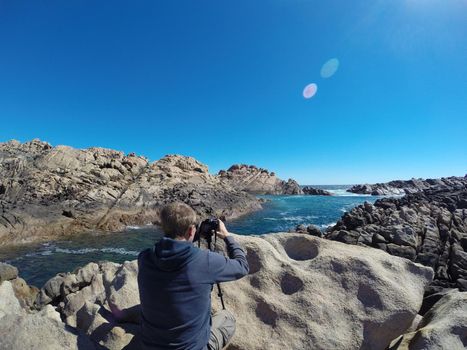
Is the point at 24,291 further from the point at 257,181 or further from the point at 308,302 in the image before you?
the point at 257,181

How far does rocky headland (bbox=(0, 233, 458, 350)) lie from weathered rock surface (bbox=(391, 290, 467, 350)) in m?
0.02

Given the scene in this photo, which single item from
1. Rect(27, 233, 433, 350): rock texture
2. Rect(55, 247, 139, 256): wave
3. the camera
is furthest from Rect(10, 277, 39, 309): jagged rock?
the camera

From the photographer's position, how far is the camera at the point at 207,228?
452 cm

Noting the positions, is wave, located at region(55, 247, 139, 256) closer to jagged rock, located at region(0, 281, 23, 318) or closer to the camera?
jagged rock, located at region(0, 281, 23, 318)

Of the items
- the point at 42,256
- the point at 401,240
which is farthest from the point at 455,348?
the point at 42,256

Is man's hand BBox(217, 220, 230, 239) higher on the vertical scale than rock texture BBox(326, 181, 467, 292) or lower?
higher

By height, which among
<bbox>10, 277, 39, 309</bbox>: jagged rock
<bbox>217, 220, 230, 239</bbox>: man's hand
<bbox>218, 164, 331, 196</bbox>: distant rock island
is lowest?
<bbox>10, 277, 39, 309</bbox>: jagged rock

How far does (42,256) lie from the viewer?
2242cm

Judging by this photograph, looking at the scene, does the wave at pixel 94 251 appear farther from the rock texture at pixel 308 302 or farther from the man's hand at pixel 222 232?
A: the man's hand at pixel 222 232

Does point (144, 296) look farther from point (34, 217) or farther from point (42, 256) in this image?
point (34, 217)

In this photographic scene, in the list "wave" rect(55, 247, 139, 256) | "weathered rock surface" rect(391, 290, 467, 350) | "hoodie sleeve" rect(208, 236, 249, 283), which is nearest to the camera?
"hoodie sleeve" rect(208, 236, 249, 283)

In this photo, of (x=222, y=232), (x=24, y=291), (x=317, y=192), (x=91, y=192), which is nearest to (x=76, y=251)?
(x=24, y=291)

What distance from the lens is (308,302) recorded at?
18.8 feet

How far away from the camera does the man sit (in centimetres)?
334
